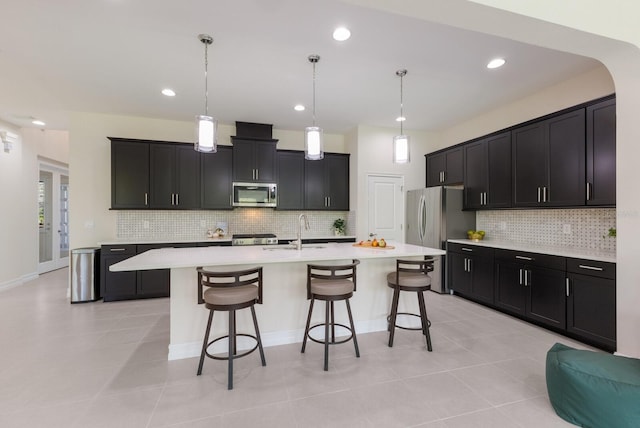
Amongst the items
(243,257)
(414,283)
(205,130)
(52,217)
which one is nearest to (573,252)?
(414,283)

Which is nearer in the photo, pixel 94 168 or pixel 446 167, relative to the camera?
pixel 94 168

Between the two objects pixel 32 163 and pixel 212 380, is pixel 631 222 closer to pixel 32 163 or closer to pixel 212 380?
pixel 212 380

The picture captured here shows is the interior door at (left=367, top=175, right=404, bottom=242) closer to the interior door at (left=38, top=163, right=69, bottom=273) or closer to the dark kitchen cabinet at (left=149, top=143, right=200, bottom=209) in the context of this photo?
the dark kitchen cabinet at (left=149, top=143, right=200, bottom=209)

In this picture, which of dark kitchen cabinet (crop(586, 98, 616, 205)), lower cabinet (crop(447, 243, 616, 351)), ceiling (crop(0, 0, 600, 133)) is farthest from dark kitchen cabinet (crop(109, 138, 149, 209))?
dark kitchen cabinet (crop(586, 98, 616, 205))

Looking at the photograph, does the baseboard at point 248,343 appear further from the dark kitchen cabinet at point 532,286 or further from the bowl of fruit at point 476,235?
the bowl of fruit at point 476,235

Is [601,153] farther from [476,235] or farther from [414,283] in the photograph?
[414,283]

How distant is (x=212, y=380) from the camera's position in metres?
2.26

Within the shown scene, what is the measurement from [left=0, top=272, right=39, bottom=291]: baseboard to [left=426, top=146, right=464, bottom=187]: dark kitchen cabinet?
25.5 feet

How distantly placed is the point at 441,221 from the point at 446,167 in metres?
1.09

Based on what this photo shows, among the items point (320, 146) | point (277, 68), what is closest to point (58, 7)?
point (277, 68)

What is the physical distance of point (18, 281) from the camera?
5.18 metres

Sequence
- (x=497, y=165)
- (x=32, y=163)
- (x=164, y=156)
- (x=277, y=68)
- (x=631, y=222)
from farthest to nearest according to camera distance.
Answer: (x=32, y=163)
(x=164, y=156)
(x=497, y=165)
(x=277, y=68)
(x=631, y=222)

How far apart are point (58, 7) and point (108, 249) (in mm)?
3150

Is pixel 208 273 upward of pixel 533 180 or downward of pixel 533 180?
downward
